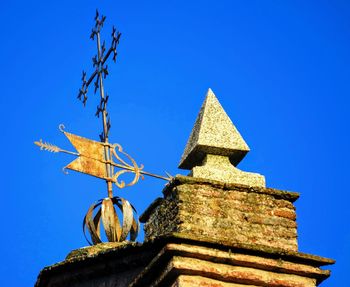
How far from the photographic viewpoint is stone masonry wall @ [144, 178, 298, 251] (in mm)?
6598

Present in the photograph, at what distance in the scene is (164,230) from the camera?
6.83 m

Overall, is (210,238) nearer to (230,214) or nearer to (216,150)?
(230,214)

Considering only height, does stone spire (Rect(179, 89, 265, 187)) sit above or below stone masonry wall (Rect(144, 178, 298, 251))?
above

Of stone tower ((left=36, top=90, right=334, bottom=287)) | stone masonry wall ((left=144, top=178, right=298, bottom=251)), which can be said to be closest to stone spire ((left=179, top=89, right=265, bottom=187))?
stone tower ((left=36, top=90, right=334, bottom=287))

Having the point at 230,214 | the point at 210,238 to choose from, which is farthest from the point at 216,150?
the point at 210,238

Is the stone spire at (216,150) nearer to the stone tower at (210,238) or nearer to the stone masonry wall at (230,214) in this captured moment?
the stone tower at (210,238)

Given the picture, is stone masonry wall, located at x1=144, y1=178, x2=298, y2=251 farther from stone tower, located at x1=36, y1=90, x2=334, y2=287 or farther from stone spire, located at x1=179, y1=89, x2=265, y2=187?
stone spire, located at x1=179, y1=89, x2=265, y2=187

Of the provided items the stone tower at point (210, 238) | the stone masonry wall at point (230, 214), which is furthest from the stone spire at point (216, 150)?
the stone masonry wall at point (230, 214)

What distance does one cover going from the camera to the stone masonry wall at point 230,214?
660cm

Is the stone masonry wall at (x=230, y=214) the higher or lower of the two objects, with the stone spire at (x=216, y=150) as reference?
lower

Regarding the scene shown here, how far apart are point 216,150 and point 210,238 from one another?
1325mm

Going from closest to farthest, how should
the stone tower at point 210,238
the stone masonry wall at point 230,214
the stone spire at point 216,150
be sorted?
the stone tower at point 210,238 < the stone masonry wall at point 230,214 < the stone spire at point 216,150

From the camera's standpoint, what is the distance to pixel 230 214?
6773 mm

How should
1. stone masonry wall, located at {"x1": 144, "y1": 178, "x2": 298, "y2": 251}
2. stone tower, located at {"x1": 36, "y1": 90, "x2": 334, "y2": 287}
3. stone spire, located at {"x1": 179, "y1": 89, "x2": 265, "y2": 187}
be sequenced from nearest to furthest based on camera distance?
1. stone tower, located at {"x1": 36, "y1": 90, "x2": 334, "y2": 287}
2. stone masonry wall, located at {"x1": 144, "y1": 178, "x2": 298, "y2": 251}
3. stone spire, located at {"x1": 179, "y1": 89, "x2": 265, "y2": 187}
